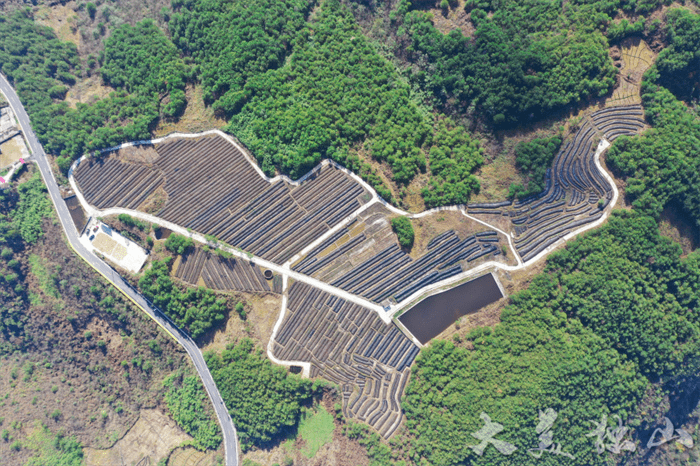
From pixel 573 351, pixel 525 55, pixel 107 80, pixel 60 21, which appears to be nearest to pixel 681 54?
pixel 525 55

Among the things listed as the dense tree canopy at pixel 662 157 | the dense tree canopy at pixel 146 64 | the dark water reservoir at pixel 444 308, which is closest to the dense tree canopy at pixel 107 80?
Answer: the dense tree canopy at pixel 146 64

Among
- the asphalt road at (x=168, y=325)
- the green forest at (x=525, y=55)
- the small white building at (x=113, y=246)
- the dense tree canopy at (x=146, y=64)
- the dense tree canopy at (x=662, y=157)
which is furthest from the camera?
the dense tree canopy at (x=146, y=64)

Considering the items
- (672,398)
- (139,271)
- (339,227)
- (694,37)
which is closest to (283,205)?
(339,227)

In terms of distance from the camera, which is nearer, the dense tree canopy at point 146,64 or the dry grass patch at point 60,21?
the dense tree canopy at point 146,64

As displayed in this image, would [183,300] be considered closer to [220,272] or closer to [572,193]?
[220,272]

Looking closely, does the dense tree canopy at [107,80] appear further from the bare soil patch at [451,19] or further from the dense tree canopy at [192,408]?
the bare soil patch at [451,19]

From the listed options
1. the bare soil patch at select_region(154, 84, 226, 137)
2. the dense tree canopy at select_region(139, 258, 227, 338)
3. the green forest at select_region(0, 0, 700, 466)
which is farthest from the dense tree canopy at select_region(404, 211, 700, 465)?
the bare soil patch at select_region(154, 84, 226, 137)
